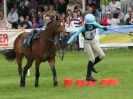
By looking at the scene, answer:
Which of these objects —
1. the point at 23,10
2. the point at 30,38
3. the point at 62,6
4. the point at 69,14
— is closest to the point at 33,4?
the point at 23,10

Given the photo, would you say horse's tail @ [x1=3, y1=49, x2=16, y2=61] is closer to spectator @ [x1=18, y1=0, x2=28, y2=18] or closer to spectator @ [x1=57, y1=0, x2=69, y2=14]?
spectator @ [x1=57, y1=0, x2=69, y2=14]

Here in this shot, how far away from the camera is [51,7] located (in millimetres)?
35625

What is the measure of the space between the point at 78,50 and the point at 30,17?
4.24 metres

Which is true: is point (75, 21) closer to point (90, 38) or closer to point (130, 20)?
point (130, 20)

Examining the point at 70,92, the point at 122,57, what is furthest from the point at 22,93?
the point at 122,57

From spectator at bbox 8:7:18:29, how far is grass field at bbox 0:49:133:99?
4536 mm

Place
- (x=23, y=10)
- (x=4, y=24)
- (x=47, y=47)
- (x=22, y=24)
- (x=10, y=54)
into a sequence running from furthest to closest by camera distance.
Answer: (x=23, y=10)
(x=22, y=24)
(x=4, y=24)
(x=10, y=54)
(x=47, y=47)

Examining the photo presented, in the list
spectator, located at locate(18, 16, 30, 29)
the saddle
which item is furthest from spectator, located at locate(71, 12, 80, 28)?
the saddle

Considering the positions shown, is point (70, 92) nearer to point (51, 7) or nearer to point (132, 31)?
point (132, 31)

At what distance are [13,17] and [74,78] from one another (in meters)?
15.2

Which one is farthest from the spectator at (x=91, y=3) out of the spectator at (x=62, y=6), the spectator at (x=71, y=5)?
the spectator at (x=62, y=6)

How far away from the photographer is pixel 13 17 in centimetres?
3606

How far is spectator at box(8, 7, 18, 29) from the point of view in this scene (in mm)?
35500

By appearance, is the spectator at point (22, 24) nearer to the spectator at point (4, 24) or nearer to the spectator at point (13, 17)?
the spectator at point (13, 17)
